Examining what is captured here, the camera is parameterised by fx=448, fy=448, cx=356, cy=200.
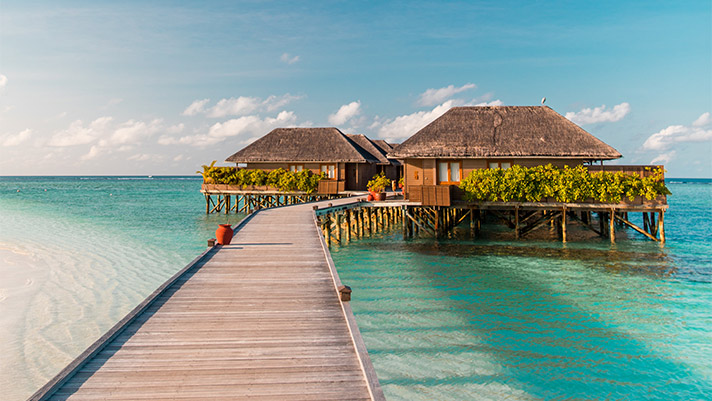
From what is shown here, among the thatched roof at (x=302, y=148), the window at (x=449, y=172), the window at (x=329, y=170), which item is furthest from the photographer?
the window at (x=329, y=170)

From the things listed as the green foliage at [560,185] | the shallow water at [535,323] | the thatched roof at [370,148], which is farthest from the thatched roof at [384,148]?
the shallow water at [535,323]

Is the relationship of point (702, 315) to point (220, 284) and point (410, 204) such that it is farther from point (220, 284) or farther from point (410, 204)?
point (410, 204)

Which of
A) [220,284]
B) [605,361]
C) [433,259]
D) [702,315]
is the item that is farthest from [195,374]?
[433,259]

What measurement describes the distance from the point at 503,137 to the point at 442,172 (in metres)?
3.96

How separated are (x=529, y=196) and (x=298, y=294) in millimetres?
16986

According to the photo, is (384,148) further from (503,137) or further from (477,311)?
(477,311)

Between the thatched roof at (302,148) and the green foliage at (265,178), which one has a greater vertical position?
the thatched roof at (302,148)

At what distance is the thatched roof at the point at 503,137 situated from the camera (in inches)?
948

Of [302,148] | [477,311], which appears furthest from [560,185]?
[302,148]

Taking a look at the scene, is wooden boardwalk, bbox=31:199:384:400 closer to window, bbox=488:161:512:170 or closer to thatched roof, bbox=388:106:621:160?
thatched roof, bbox=388:106:621:160

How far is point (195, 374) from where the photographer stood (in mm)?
4621

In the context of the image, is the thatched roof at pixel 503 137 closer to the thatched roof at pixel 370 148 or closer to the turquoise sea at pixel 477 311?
the turquoise sea at pixel 477 311

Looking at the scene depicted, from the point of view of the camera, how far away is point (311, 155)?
117 feet

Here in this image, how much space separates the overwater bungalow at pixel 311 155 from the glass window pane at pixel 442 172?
34.4 ft
